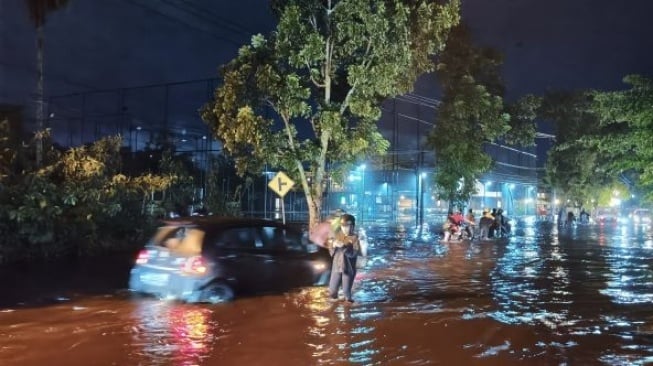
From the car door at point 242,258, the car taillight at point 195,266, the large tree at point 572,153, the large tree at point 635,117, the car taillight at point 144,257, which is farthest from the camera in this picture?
the large tree at point 572,153

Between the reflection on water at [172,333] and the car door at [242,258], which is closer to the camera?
the reflection on water at [172,333]

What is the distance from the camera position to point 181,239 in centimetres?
1061

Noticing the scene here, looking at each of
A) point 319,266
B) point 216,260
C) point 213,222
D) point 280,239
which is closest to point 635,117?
point 319,266

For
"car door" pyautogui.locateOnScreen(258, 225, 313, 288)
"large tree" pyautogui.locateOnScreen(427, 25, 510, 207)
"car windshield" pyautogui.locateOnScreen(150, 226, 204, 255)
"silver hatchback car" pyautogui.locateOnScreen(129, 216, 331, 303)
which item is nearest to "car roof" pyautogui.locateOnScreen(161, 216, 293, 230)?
"silver hatchback car" pyautogui.locateOnScreen(129, 216, 331, 303)

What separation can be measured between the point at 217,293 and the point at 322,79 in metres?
8.97

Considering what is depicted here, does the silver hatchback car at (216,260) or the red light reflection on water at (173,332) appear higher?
the silver hatchback car at (216,260)

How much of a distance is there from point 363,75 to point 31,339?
1110 cm

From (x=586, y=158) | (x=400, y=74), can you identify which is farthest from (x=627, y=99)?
(x=586, y=158)

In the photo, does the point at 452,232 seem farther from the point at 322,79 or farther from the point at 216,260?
the point at 216,260

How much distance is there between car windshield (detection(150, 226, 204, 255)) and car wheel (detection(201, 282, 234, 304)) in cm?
64

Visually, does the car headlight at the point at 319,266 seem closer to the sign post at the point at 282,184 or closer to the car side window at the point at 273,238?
the car side window at the point at 273,238

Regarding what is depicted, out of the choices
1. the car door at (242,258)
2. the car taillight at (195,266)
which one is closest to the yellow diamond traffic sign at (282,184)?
the car door at (242,258)

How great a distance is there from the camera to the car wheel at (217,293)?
10445 millimetres

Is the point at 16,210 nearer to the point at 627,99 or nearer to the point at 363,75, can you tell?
the point at 363,75
